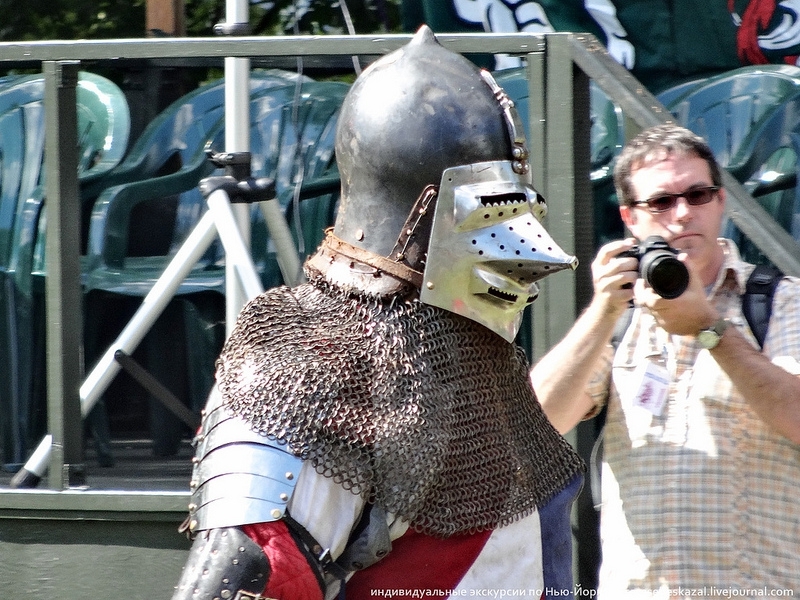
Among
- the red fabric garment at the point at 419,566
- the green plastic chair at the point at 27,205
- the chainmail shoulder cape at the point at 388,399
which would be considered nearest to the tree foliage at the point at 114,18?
the green plastic chair at the point at 27,205

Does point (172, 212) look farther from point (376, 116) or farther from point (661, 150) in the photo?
point (376, 116)

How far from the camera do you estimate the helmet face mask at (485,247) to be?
1.83 metres

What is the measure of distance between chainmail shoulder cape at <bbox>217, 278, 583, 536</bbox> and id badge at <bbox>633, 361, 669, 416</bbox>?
67 cm

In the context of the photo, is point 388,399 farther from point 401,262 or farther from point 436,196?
point 436,196

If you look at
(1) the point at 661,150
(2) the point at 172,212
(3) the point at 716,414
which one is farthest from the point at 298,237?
(3) the point at 716,414

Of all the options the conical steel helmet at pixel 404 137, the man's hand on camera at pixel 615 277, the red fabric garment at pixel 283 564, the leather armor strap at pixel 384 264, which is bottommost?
the red fabric garment at pixel 283 564

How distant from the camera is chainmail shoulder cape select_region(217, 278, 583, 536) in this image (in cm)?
171

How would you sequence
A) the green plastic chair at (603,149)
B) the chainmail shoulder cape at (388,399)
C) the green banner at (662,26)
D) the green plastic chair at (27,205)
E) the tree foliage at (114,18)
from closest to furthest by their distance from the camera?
the chainmail shoulder cape at (388,399), the green plastic chair at (27,205), the green plastic chair at (603,149), the green banner at (662,26), the tree foliage at (114,18)

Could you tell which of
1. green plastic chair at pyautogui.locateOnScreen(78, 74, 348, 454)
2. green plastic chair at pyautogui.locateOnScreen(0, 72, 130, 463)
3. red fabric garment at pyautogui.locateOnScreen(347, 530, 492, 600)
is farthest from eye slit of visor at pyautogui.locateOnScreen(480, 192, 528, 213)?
green plastic chair at pyautogui.locateOnScreen(0, 72, 130, 463)

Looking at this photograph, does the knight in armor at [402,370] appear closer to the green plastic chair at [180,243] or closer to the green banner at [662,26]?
the green plastic chair at [180,243]

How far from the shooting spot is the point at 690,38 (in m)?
4.93

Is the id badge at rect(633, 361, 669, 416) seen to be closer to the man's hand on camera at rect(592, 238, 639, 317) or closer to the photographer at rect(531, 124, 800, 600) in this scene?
the photographer at rect(531, 124, 800, 600)

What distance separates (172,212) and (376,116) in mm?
2239

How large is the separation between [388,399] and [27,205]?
2502mm
